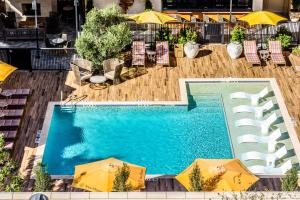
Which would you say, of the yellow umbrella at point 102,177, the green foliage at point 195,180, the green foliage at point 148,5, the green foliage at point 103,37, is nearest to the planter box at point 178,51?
the green foliage at point 103,37

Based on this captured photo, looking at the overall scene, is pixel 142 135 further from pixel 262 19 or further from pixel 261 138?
pixel 262 19

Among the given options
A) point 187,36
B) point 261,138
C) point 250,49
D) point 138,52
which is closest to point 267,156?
point 261,138

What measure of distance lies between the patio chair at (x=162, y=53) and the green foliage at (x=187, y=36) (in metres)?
1.16

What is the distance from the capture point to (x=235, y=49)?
37.2 m

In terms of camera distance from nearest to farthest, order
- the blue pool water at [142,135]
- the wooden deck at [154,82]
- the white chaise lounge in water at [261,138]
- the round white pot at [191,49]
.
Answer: the blue pool water at [142,135] → the white chaise lounge in water at [261,138] → the wooden deck at [154,82] → the round white pot at [191,49]

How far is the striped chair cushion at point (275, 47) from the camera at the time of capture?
36.9 meters

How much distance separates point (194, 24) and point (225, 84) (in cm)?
544

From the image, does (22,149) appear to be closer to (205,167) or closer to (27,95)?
(27,95)

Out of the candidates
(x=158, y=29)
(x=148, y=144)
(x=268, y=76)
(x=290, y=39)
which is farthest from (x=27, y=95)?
(x=290, y=39)

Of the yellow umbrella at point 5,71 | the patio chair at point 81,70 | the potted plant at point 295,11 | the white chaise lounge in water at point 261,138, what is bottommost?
the white chaise lounge in water at point 261,138

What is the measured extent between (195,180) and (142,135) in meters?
6.68

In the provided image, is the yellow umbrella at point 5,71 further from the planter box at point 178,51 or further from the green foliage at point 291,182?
the green foliage at point 291,182

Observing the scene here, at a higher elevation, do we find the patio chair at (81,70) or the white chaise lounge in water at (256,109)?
the patio chair at (81,70)

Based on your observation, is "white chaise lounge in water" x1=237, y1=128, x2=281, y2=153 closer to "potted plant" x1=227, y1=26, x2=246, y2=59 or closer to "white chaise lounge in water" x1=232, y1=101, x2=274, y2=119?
"white chaise lounge in water" x1=232, y1=101, x2=274, y2=119
